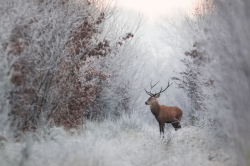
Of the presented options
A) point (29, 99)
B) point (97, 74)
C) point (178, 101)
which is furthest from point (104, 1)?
point (178, 101)

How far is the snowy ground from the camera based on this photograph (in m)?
5.05

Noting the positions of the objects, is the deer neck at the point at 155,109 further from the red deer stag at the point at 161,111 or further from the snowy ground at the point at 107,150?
the snowy ground at the point at 107,150

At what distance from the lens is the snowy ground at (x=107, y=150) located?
5.05 meters

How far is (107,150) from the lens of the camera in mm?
5492

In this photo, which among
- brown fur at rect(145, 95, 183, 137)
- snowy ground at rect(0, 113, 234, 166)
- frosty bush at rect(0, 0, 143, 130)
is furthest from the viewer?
brown fur at rect(145, 95, 183, 137)

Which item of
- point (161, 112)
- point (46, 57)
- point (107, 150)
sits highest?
point (46, 57)

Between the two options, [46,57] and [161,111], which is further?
[161,111]

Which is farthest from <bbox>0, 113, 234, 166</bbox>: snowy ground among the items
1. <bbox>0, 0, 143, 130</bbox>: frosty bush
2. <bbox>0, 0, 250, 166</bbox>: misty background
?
<bbox>0, 0, 143, 130</bbox>: frosty bush

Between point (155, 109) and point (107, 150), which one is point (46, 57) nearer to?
point (107, 150)

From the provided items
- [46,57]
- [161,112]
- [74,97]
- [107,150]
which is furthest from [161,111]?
[46,57]

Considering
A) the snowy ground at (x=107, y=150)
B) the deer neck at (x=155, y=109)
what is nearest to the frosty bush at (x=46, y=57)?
the snowy ground at (x=107, y=150)

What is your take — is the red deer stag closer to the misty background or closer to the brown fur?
the brown fur

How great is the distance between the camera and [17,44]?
4938mm

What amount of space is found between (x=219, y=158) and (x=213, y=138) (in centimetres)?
100
